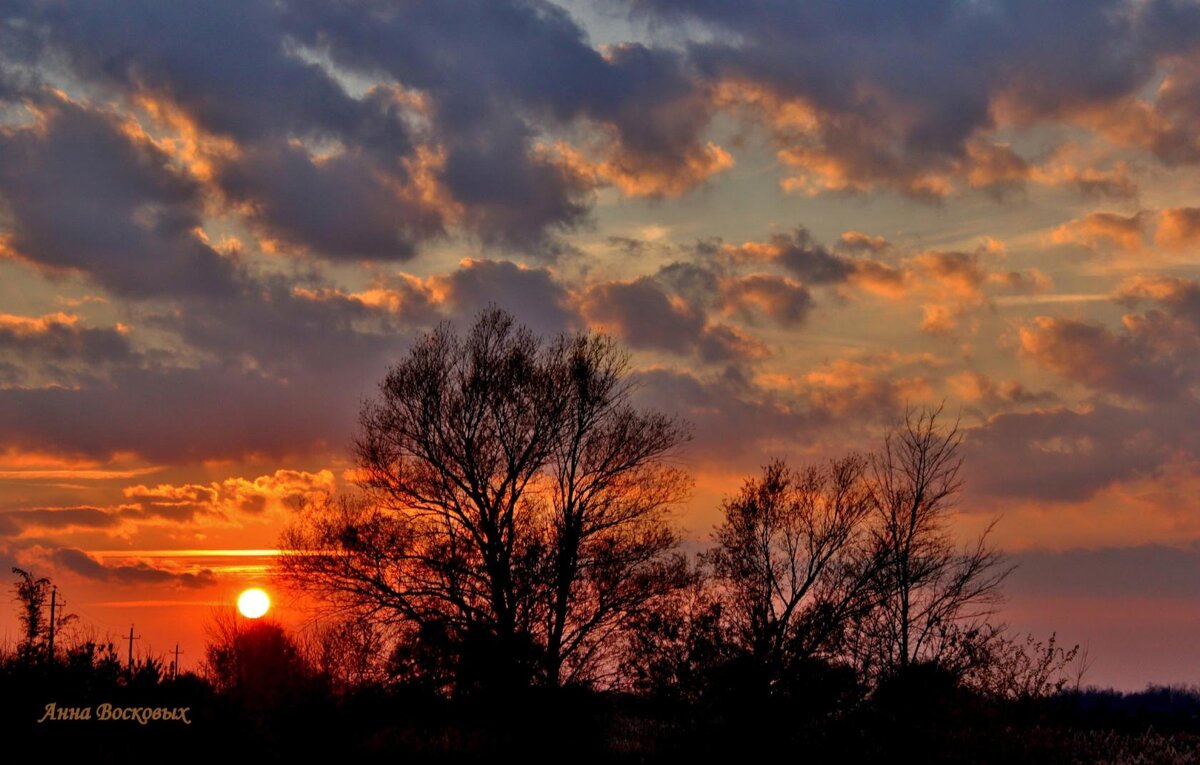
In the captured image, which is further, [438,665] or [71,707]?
[438,665]

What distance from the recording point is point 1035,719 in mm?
26359

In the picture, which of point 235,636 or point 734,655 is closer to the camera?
point 734,655

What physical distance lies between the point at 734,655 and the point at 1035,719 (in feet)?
26.4

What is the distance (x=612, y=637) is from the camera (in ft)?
97.9

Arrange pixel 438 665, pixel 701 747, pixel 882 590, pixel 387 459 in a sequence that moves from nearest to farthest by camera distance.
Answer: pixel 701 747 → pixel 882 590 → pixel 438 665 → pixel 387 459

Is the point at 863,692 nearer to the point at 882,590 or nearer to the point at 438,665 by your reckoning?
the point at 882,590

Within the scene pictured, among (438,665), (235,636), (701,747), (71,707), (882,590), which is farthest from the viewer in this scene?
(235,636)

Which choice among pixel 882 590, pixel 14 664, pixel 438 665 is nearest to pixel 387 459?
pixel 438 665

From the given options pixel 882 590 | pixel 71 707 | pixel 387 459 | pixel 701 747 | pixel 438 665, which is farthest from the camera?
pixel 387 459

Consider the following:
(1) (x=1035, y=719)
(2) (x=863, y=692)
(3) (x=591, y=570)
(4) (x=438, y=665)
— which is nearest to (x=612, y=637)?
(3) (x=591, y=570)

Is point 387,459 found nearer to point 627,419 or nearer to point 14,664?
point 627,419

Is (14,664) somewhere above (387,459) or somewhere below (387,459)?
below

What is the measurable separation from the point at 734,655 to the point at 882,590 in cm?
431

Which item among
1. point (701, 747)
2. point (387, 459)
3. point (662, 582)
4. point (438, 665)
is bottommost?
point (701, 747)
